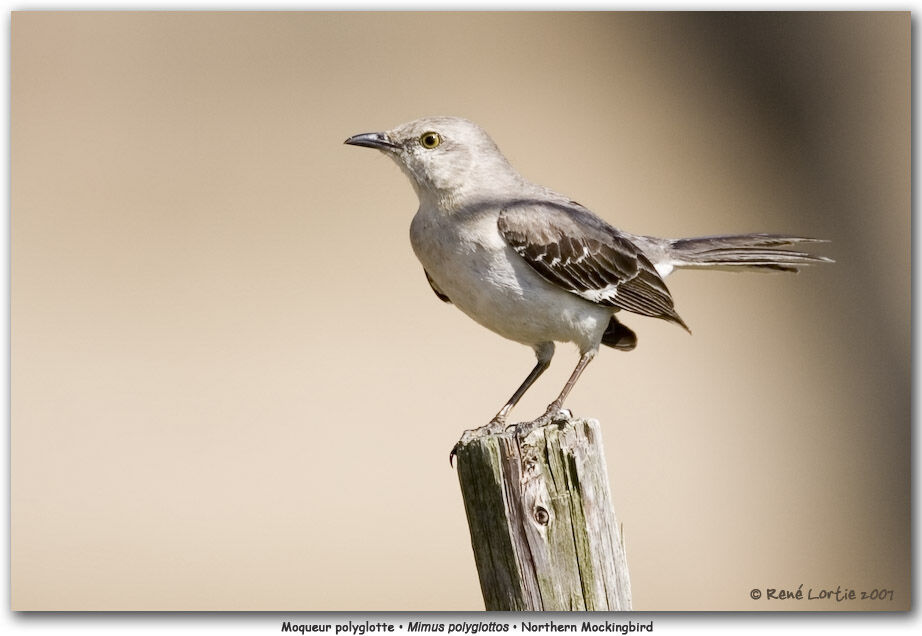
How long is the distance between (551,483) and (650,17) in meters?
5.57

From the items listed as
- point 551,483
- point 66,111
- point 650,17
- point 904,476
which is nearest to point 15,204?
point 66,111

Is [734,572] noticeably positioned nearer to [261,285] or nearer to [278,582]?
[278,582]

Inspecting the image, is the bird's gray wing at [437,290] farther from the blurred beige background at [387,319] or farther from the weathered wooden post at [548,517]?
the blurred beige background at [387,319]

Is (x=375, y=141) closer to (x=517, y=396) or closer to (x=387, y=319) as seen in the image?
(x=517, y=396)

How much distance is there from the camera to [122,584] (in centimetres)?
654

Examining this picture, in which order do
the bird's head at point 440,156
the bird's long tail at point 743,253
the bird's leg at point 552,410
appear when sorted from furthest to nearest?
1. the bird's long tail at point 743,253
2. the bird's head at point 440,156
3. the bird's leg at point 552,410

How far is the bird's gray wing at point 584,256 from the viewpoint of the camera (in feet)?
14.3

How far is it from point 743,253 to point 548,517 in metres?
2.07

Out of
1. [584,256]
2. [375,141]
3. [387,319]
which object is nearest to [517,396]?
[584,256]

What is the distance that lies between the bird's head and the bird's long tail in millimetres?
1013

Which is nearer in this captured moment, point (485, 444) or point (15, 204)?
point (485, 444)

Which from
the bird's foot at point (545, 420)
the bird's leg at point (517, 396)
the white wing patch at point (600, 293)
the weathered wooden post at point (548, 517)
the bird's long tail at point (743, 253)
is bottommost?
the weathered wooden post at point (548, 517)

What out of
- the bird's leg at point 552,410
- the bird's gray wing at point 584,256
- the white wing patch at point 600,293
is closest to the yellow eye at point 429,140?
the bird's gray wing at point 584,256

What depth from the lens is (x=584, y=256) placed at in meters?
4.52
